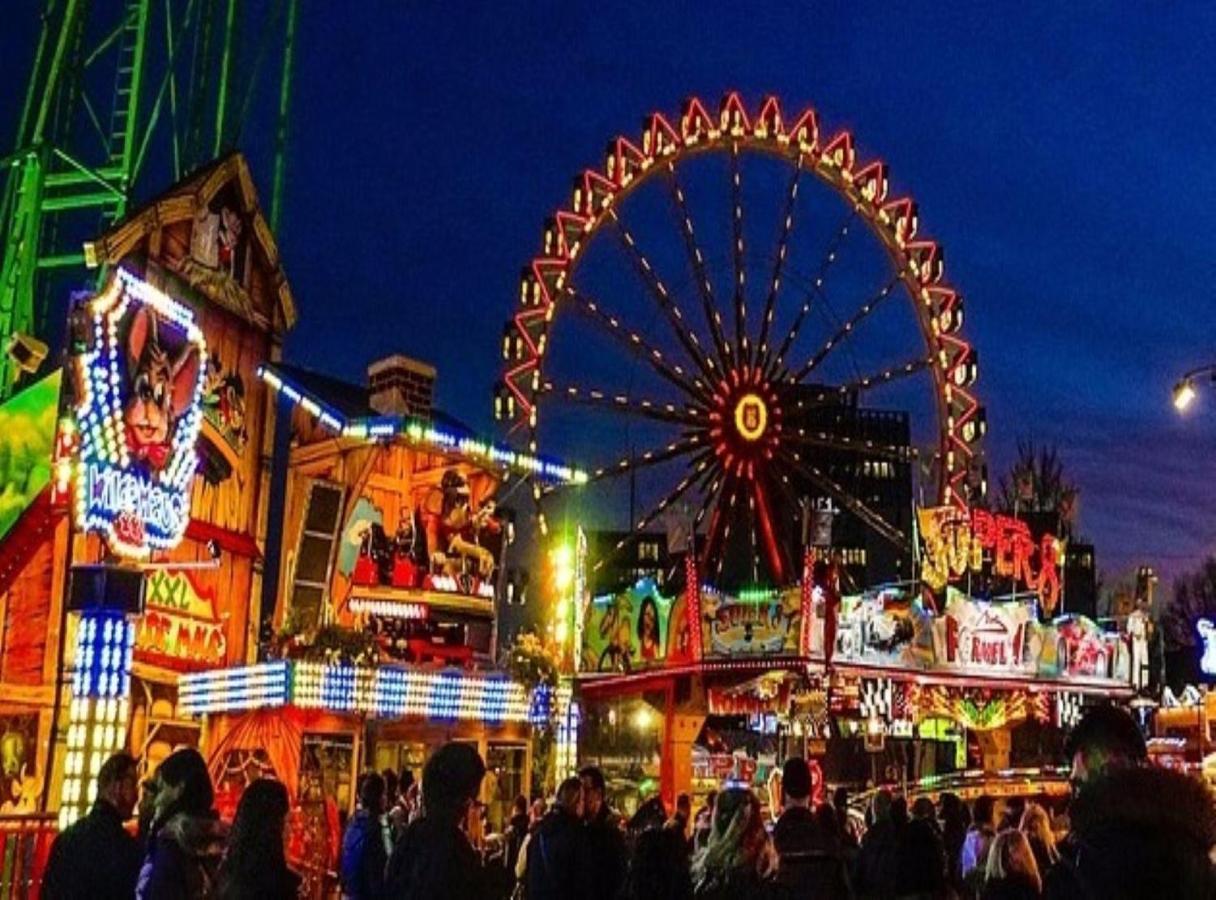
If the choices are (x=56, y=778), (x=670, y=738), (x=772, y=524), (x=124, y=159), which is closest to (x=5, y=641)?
(x=56, y=778)

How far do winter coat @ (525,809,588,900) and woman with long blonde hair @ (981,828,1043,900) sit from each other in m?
2.33

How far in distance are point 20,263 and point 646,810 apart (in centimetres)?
1508

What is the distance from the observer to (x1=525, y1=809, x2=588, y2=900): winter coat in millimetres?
7766

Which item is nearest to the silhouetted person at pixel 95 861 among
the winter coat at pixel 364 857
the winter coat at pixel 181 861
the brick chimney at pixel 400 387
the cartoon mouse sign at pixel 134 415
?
the winter coat at pixel 181 861

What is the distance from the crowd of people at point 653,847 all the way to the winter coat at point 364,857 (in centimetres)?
1

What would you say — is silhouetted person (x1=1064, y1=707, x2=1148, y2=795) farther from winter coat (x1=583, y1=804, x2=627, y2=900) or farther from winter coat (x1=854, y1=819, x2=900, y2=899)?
winter coat (x1=854, y1=819, x2=900, y2=899)

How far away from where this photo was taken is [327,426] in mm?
23156

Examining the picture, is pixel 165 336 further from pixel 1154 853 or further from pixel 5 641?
pixel 1154 853

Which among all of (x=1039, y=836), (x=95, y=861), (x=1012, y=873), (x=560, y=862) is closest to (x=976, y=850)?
(x=1039, y=836)

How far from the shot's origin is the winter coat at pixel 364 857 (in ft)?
31.8

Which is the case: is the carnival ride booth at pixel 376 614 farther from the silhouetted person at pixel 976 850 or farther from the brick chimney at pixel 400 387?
the silhouetted person at pixel 976 850

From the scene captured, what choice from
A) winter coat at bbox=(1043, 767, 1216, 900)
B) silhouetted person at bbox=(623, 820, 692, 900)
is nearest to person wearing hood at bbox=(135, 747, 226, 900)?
silhouetted person at bbox=(623, 820, 692, 900)

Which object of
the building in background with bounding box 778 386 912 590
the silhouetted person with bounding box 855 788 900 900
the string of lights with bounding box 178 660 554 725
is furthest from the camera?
the building in background with bounding box 778 386 912 590

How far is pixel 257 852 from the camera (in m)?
5.56
